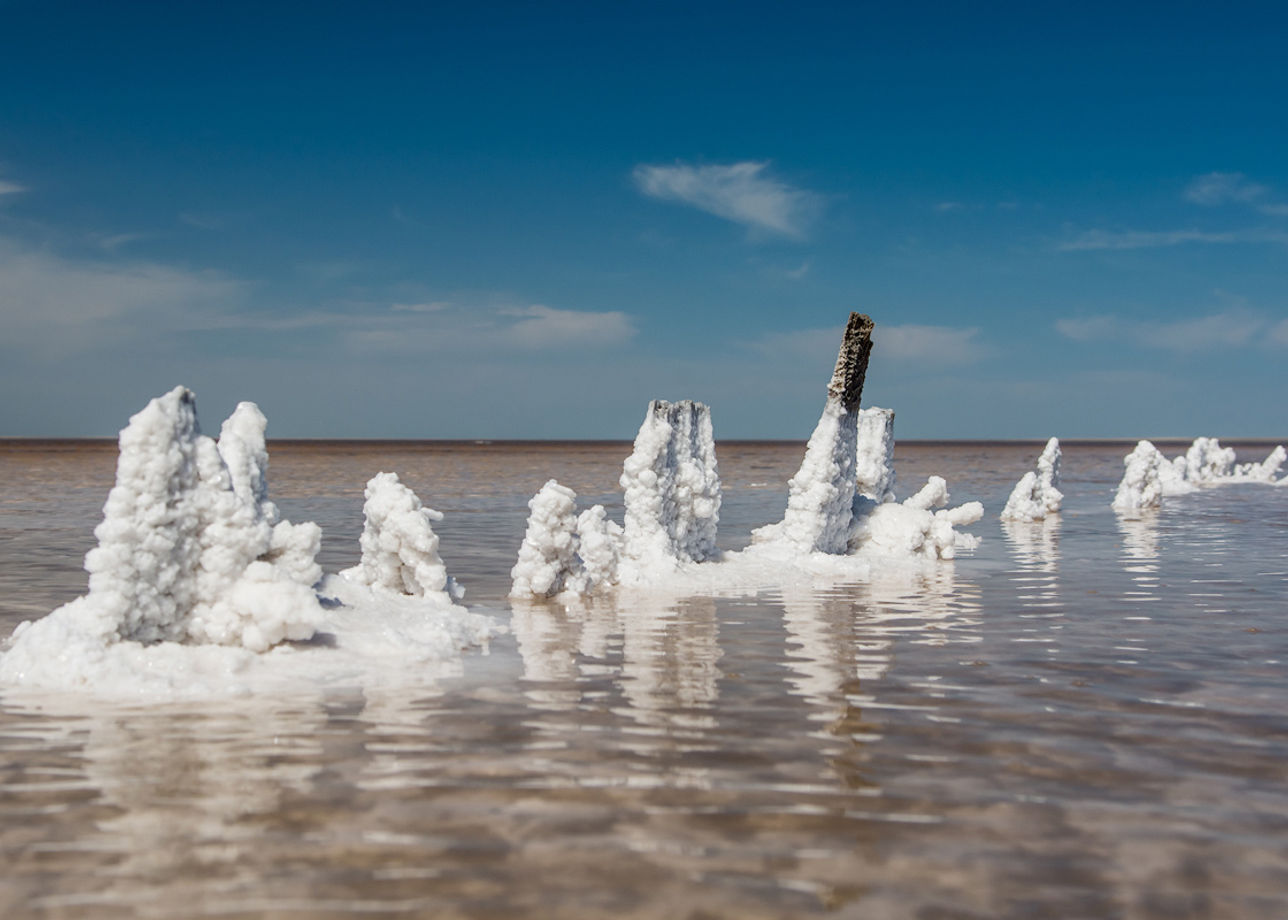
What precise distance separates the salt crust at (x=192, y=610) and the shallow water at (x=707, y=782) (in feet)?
1.32

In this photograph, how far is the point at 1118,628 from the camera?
948cm

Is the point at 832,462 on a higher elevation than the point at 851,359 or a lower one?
lower

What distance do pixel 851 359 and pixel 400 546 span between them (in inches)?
265

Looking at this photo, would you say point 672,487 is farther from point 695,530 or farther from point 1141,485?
point 1141,485

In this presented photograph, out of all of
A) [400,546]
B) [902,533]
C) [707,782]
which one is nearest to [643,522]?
[400,546]

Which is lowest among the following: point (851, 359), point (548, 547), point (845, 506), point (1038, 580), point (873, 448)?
point (1038, 580)

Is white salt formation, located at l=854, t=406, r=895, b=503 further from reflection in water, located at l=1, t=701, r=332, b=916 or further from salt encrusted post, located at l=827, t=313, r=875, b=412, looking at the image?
reflection in water, located at l=1, t=701, r=332, b=916

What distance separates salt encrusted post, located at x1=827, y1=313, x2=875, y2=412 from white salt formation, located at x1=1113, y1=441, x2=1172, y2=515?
13449 mm

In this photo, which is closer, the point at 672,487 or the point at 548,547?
the point at 548,547

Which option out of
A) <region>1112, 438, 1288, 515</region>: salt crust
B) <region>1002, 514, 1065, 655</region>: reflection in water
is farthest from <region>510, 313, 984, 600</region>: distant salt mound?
<region>1112, 438, 1288, 515</region>: salt crust

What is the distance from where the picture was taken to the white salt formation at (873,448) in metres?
17.3

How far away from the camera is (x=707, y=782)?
5.21m

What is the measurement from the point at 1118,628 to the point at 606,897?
686cm

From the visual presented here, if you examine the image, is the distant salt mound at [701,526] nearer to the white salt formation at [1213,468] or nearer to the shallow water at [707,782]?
the shallow water at [707,782]
